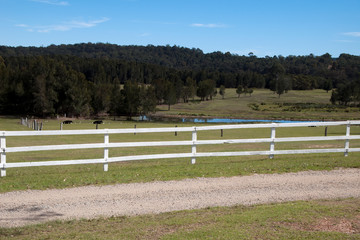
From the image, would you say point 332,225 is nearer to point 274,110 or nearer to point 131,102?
point 131,102

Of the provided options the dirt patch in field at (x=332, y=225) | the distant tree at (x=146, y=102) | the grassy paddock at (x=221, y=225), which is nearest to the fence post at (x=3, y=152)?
the grassy paddock at (x=221, y=225)

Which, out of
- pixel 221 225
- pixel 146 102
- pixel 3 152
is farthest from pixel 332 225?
pixel 146 102

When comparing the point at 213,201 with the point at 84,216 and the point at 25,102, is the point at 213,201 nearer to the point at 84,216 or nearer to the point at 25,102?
the point at 84,216

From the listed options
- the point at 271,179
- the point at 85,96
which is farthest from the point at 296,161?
the point at 85,96

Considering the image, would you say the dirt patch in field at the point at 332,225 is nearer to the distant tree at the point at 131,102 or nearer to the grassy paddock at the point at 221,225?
the grassy paddock at the point at 221,225

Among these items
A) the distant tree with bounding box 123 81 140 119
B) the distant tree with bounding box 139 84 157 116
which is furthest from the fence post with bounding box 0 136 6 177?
Answer: the distant tree with bounding box 139 84 157 116

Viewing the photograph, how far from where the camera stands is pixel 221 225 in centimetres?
654

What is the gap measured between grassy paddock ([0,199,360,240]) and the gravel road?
548mm

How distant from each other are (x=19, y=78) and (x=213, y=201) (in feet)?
344

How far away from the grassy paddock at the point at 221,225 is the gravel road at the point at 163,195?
548 mm

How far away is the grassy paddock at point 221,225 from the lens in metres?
6.09

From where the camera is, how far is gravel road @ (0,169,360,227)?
24.9 feet

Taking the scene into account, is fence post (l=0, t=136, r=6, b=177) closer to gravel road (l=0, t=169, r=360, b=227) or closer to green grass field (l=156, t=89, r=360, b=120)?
gravel road (l=0, t=169, r=360, b=227)

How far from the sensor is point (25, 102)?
93188 millimetres
